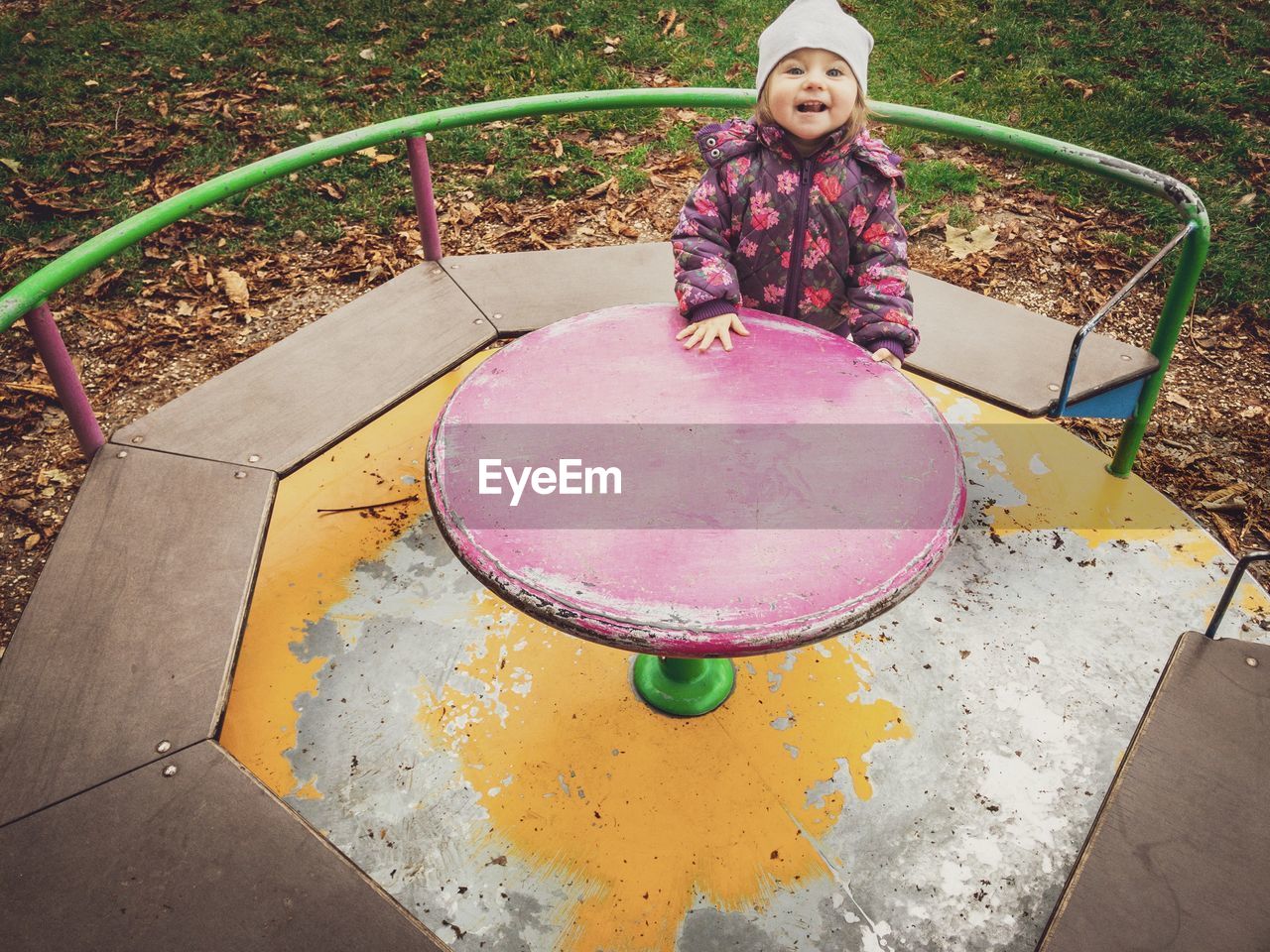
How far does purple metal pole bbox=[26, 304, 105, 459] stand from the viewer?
2.24 m

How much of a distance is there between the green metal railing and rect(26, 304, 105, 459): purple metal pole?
0.17 ft

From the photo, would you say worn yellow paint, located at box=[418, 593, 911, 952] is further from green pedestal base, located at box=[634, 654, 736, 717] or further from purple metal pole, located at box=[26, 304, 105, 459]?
purple metal pole, located at box=[26, 304, 105, 459]

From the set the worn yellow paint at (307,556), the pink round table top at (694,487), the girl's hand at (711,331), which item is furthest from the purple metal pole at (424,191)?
the girl's hand at (711,331)

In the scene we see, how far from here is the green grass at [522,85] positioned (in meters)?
4.84

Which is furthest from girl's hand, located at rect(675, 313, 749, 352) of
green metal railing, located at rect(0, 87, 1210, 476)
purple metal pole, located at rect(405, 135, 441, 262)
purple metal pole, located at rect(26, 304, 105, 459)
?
purple metal pole, located at rect(26, 304, 105, 459)

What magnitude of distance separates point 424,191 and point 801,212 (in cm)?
141

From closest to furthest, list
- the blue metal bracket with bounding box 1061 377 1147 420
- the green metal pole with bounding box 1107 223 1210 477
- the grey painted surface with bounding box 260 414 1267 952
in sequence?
the grey painted surface with bounding box 260 414 1267 952
the green metal pole with bounding box 1107 223 1210 477
the blue metal bracket with bounding box 1061 377 1147 420

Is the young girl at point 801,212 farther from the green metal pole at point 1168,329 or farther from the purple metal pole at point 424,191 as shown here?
the purple metal pole at point 424,191

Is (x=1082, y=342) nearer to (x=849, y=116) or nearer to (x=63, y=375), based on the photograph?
(x=849, y=116)

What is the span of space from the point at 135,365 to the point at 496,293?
5.88 ft

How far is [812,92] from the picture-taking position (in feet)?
7.25

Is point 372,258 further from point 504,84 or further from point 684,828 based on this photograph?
point 684,828

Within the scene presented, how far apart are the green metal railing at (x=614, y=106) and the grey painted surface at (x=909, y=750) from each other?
0.63m

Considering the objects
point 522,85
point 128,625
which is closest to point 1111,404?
point 128,625
